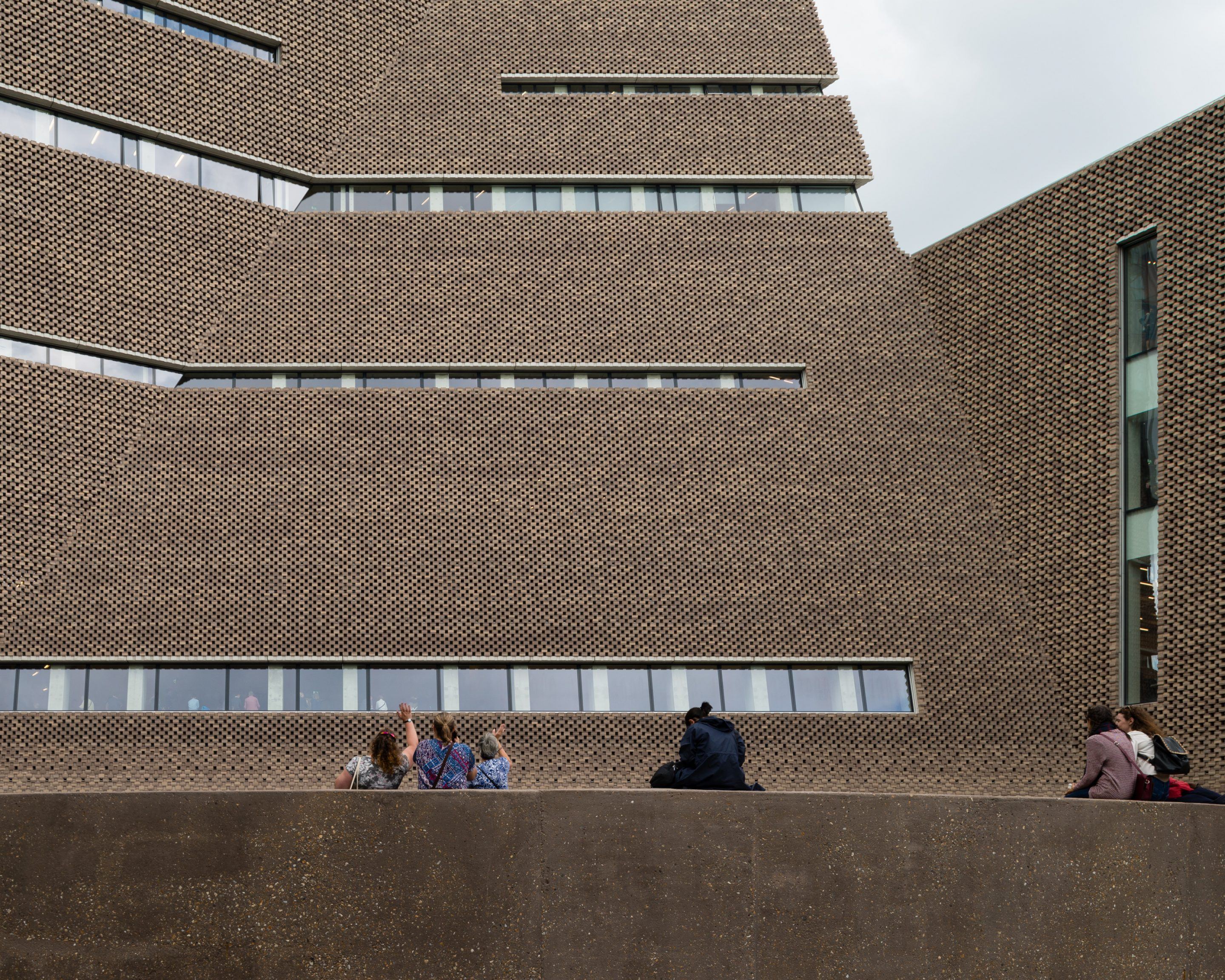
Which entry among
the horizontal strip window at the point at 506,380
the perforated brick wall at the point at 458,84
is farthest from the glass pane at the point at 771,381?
the perforated brick wall at the point at 458,84

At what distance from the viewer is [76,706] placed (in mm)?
19094

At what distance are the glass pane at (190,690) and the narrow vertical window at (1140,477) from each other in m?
13.4

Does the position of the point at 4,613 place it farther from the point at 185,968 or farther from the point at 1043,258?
the point at 1043,258

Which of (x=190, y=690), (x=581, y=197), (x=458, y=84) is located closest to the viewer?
(x=190, y=690)

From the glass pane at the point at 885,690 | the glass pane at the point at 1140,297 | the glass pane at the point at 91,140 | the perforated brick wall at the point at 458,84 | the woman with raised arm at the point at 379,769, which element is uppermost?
the perforated brick wall at the point at 458,84

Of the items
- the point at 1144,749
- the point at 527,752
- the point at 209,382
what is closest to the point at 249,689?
the point at 527,752

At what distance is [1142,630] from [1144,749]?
9024 mm

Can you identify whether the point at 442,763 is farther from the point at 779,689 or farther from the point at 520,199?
the point at 520,199

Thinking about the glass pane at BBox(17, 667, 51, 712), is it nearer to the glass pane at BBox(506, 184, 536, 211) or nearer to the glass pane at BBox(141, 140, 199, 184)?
the glass pane at BBox(141, 140, 199, 184)

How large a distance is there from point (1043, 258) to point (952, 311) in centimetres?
210

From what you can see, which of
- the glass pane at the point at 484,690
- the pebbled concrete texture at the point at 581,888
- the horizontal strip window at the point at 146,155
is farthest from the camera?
the horizontal strip window at the point at 146,155

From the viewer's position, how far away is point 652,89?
25266 millimetres

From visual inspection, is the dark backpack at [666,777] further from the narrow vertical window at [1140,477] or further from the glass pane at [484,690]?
the narrow vertical window at [1140,477]

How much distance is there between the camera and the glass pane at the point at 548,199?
23.7 metres
